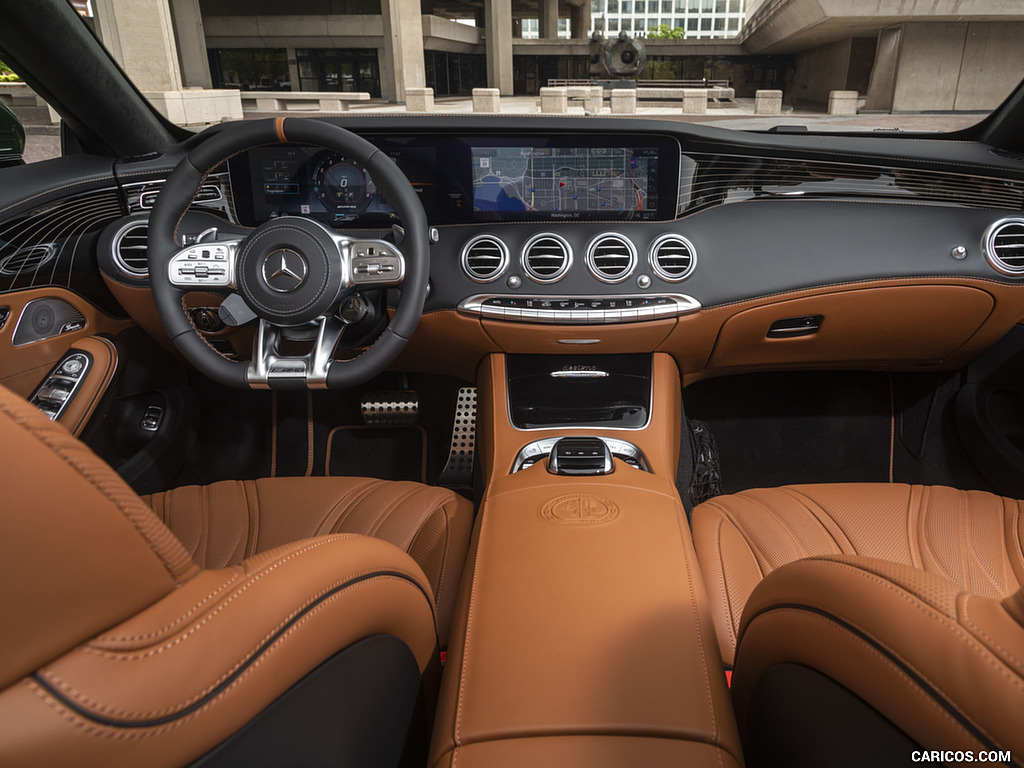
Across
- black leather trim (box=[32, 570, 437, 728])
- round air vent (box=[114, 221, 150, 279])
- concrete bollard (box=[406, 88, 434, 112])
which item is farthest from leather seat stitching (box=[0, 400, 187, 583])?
concrete bollard (box=[406, 88, 434, 112])

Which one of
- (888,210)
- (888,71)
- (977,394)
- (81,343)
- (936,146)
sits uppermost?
(888,71)

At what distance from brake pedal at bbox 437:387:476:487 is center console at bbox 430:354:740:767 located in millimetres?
475

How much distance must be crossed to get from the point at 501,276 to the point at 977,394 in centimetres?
160

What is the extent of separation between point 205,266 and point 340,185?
49cm

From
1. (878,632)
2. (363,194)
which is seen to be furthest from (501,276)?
(878,632)

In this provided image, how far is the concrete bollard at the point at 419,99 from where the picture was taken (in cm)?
197

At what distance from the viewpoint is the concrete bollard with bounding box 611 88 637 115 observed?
1847 millimetres

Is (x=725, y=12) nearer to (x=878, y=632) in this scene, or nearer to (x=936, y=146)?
(x=936, y=146)

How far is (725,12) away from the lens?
2223 mm

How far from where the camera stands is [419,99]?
2016mm

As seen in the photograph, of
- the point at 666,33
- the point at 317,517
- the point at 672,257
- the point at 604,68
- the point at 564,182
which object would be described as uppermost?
the point at 666,33

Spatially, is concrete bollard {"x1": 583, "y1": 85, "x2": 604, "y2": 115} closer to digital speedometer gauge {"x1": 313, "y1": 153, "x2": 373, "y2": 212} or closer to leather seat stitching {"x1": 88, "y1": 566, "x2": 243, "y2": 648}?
digital speedometer gauge {"x1": 313, "y1": 153, "x2": 373, "y2": 212}

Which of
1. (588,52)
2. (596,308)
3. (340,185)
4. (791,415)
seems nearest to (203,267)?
(340,185)

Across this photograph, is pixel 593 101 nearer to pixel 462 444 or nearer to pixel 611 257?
Answer: pixel 611 257
